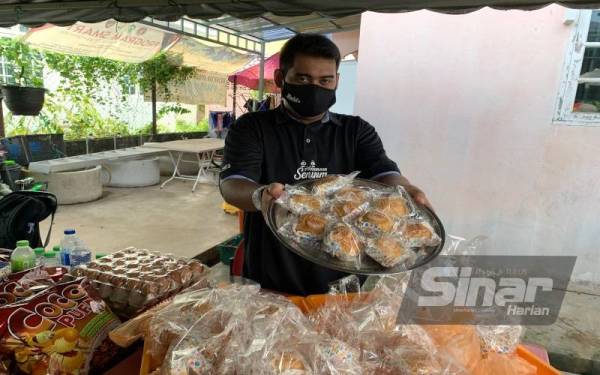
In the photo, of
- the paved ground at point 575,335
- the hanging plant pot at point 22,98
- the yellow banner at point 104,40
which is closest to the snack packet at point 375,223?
the paved ground at point 575,335

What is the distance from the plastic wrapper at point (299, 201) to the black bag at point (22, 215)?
1.75m

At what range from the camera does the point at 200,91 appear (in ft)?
31.5

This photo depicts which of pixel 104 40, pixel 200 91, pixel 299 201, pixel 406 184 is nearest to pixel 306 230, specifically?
pixel 299 201

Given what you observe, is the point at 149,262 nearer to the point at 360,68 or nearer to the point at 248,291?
the point at 248,291

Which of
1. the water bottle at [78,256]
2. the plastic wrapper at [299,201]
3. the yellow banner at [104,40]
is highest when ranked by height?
the yellow banner at [104,40]

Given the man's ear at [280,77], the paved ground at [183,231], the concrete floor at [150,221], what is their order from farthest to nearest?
the concrete floor at [150,221] → the paved ground at [183,231] → the man's ear at [280,77]

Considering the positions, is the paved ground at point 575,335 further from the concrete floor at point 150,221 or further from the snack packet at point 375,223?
the concrete floor at point 150,221

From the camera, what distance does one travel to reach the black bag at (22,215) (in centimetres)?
208

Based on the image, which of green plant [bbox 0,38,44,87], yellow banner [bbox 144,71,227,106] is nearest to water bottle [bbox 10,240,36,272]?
green plant [bbox 0,38,44,87]

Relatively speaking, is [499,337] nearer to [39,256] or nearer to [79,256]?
[79,256]

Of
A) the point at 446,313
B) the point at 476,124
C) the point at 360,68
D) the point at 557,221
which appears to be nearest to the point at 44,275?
the point at 446,313

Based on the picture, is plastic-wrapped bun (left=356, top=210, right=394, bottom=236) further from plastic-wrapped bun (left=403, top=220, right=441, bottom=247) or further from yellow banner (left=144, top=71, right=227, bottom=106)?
yellow banner (left=144, top=71, right=227, bottom=106)

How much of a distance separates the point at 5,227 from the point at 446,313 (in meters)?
2.21

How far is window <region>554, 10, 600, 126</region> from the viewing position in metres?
3.24
